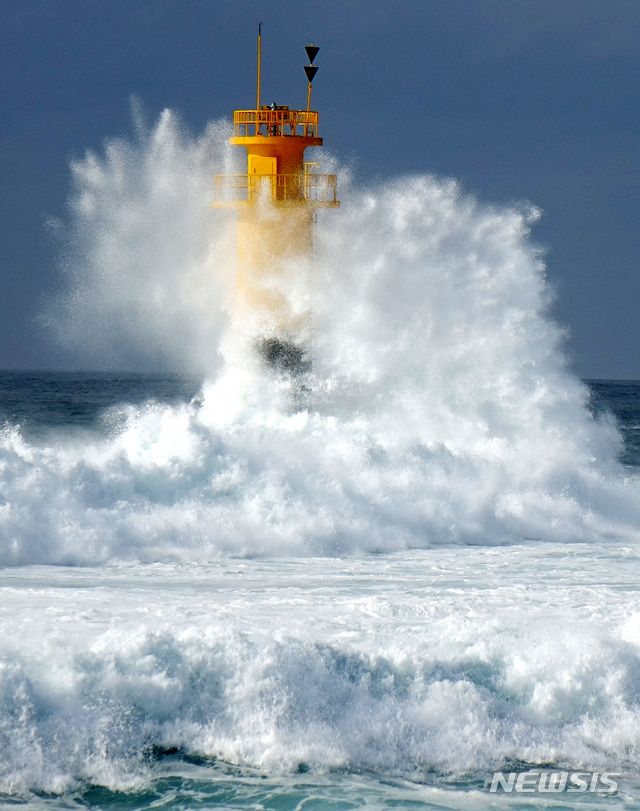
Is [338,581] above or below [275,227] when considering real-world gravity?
below

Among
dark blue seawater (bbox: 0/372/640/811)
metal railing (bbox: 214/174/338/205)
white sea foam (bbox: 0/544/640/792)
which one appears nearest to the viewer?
dark blue seawater (bbox: 0/372/640/811)

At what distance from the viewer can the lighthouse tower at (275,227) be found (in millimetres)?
16406

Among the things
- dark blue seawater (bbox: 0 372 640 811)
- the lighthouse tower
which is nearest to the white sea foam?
dark blue seawater (bbox: 0 372 640 811)

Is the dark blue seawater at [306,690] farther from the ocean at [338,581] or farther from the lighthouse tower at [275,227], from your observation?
the lighthouse tower at [275,227]

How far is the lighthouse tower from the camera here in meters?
16.4

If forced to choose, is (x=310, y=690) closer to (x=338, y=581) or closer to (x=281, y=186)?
(x=338, y=581)

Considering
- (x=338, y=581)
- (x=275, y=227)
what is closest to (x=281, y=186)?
(x=275, y=227)

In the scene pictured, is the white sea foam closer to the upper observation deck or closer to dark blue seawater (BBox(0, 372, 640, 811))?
dark blue seawater (BBox(0, 372, 640, 811))

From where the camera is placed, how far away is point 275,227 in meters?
16.4

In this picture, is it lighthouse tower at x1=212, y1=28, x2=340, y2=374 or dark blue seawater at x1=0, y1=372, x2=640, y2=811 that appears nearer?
dark blue seawater at x1=0, y1=372, x2=640, y2=811

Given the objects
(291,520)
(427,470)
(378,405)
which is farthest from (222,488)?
(378,405)

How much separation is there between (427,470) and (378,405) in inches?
112

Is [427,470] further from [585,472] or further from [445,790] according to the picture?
[445,790]

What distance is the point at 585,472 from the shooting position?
1556 centimetres
